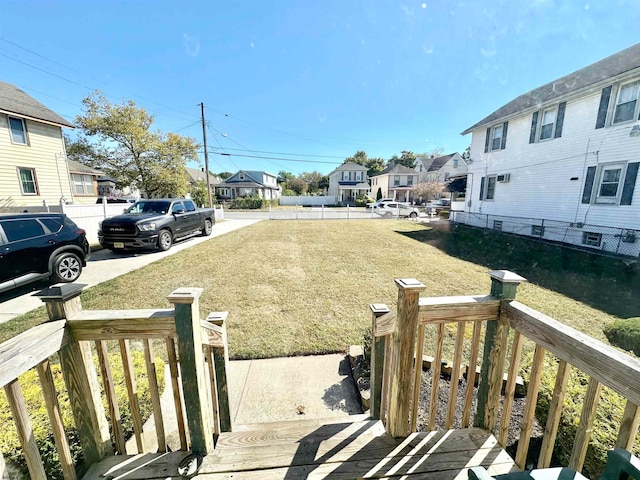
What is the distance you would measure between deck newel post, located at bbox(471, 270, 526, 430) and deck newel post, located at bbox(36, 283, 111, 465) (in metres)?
2.28

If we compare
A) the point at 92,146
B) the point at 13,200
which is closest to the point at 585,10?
the point at 13,200

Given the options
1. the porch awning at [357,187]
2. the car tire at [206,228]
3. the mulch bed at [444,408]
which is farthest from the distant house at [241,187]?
the mulch bed at [444,408]

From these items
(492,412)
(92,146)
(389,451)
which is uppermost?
(92,146)

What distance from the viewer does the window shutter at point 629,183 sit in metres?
8.44

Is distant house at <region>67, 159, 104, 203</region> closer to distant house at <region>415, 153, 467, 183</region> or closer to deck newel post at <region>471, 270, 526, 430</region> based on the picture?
deck newel post at <region>471, 270, 526, 430</region>

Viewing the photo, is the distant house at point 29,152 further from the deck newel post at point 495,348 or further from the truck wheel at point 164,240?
the deck newel post at point 495,348

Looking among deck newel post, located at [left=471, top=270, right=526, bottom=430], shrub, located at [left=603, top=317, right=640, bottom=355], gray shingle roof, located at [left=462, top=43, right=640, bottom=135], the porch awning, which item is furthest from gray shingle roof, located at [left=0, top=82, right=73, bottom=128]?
the porch awning

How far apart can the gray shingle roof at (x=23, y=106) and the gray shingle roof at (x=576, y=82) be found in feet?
72.7

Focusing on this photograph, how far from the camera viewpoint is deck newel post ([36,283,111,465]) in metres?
1.39

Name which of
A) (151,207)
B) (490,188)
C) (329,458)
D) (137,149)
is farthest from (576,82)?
(137,149)

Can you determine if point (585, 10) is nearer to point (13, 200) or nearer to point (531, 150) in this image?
point (531, 150)

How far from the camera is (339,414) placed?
2398 millimetres

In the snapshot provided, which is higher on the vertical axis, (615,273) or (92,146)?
(92,146)

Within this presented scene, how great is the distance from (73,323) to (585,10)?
33.7 feet
